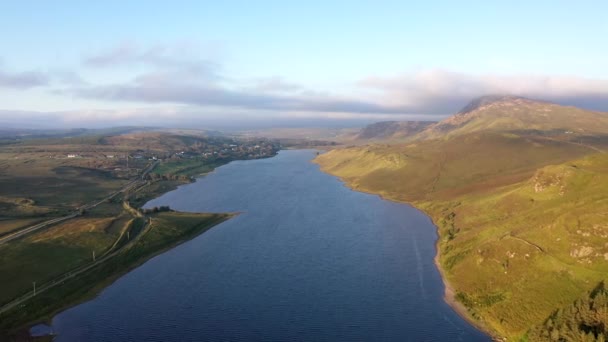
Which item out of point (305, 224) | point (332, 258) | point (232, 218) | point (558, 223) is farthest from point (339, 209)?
point (558, 223)

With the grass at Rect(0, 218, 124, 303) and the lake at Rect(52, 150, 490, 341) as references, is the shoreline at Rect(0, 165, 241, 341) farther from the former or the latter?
the grass at Rect(0, 218, 124, 303)

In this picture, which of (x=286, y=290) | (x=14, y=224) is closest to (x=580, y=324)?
(x=286, y=290)

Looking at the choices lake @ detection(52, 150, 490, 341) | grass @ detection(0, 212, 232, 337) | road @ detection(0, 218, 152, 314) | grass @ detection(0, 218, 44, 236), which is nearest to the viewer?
lake @ detection(52, 150, 490, 341)

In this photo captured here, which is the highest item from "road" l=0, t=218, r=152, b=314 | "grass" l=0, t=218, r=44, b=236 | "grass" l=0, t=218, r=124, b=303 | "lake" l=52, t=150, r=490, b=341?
"grass" l=0, t=218, r=44, b=236

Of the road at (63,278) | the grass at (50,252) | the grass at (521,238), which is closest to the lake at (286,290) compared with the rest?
the grass at (521,238)

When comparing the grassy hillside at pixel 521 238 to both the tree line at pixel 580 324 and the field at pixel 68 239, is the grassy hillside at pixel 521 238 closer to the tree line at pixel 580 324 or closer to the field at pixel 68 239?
the tree line at pixel 580 324

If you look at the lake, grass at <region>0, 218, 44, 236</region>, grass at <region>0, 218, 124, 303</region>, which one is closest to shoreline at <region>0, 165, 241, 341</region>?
the lake
